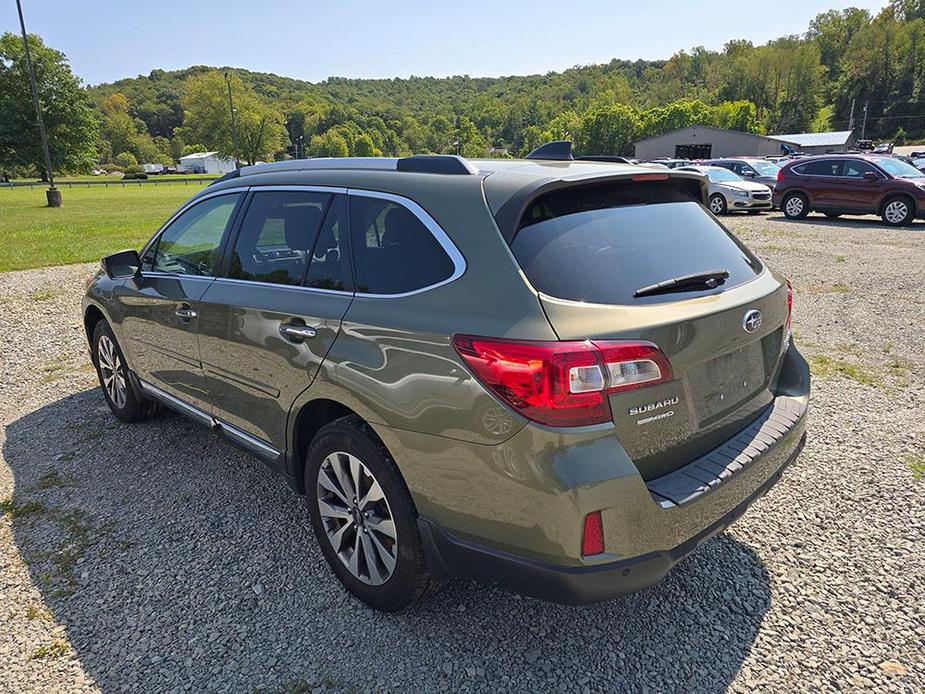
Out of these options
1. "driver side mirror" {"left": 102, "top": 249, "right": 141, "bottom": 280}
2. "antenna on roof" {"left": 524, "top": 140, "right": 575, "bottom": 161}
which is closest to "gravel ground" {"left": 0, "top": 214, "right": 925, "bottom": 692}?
"driver side mirror" {"left": 102, "top": 249, "right": 141, "bottom": 280}

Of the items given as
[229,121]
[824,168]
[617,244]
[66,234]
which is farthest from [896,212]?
[229,121]

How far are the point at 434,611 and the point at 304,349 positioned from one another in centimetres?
126

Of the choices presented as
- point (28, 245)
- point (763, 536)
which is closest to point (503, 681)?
point (763, 536)

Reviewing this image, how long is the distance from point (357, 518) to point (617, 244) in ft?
5.06

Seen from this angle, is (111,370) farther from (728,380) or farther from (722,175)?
(722,175)

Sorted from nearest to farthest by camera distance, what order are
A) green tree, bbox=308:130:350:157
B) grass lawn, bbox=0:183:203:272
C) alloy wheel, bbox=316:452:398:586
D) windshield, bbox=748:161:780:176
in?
alloy wheel, bbox=316:452:398:586, grass lawn, bbox=0:183:203:272, windshield, bbox=748:161:780:176, green tree, bbox=308:130:350:157

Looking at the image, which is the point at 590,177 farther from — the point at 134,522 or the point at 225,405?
the point at 134,522

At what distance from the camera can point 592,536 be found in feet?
6.55

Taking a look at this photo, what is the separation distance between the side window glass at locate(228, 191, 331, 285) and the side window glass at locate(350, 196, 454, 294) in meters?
0.31

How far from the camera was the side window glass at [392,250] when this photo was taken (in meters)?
2.37

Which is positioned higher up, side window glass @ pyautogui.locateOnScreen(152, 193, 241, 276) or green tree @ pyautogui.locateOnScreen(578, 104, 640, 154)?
green tree @ pyautogui.locateOnScreen(578, 104, 640, 154)

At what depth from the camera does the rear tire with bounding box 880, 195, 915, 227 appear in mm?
15047

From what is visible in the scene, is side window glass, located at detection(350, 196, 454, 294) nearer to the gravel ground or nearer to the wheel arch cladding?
the wheel arch cladding

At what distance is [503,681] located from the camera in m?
2.33
